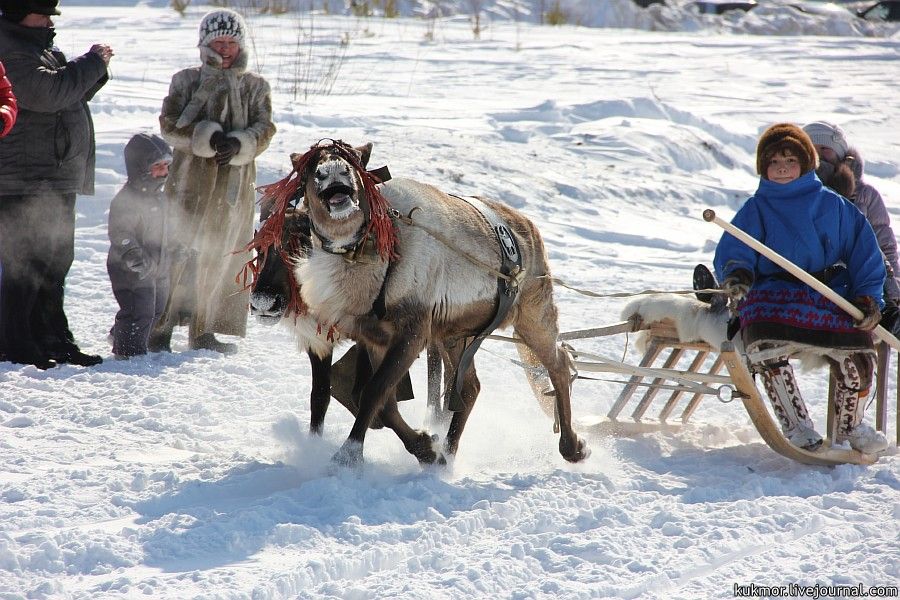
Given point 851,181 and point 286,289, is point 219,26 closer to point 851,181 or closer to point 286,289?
point 286,289

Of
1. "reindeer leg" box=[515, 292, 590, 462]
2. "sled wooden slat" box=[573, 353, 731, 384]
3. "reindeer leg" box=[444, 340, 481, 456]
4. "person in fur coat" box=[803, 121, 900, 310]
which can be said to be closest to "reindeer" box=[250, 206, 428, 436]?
"reindeer leg" box=[444, 340, 481, 456]

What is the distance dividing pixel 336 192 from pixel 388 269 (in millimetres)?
440

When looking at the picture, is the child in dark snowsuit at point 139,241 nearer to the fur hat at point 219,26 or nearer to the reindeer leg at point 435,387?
the fur hat at point 219,26

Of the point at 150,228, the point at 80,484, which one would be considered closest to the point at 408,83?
the point at 150,228

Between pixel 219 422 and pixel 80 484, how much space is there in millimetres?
1203

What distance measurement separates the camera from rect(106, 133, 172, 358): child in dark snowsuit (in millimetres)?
6039

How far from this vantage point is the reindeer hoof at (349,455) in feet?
14.1

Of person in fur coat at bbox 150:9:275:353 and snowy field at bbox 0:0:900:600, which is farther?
person in fur coat at bbox 150:9:275:353

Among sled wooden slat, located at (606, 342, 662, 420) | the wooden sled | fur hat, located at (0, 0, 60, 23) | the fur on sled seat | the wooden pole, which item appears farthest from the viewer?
sled wooden slat, located at (606, 342, 662, 420)

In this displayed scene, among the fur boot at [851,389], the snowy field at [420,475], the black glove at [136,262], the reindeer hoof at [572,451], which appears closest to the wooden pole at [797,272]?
the fur boot at [851,389]

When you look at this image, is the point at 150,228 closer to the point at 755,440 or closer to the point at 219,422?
the point at 219,422

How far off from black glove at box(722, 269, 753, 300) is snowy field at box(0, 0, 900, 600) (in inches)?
32.3

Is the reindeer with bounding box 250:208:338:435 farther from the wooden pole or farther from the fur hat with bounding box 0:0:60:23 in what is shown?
the fur hat with bounding box 0:0:60:23

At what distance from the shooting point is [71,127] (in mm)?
5762
